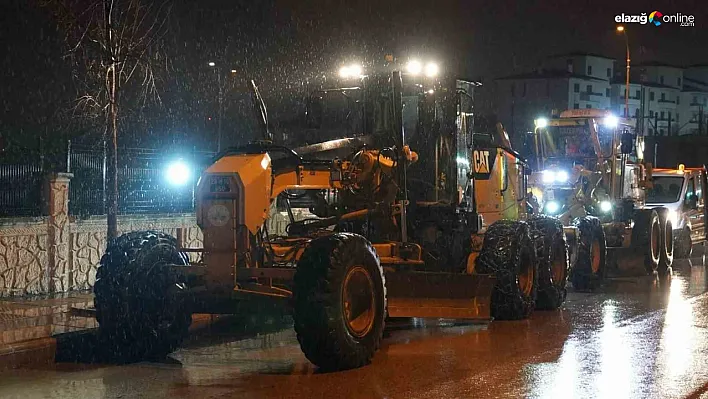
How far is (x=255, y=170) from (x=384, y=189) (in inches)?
96.3

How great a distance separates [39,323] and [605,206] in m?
12.9

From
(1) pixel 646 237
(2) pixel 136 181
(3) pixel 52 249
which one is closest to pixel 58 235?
(3) pixel 52 249

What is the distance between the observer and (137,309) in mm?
11312

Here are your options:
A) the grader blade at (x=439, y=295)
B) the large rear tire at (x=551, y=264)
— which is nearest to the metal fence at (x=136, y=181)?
the large rear tire at (x=551, y=264)

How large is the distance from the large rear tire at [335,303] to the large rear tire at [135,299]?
6.11ft

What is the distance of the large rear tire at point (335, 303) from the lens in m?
9.88

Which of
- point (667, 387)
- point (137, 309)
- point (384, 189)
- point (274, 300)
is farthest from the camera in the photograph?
point (384, 189)

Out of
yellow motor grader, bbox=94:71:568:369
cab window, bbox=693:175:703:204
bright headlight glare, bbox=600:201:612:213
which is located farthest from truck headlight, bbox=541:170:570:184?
cab window, bbox=693:175:703:204

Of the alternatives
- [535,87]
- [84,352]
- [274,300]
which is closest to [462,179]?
[274,300]

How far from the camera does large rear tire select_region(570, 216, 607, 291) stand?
740 inches

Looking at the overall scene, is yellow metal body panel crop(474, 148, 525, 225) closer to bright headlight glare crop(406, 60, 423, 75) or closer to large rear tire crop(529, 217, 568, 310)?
large rear tire crop(529, 217, 568, 310)

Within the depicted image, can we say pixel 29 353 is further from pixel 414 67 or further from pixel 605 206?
pixel 605 206

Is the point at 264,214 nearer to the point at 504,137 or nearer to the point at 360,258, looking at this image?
the point at 360,258

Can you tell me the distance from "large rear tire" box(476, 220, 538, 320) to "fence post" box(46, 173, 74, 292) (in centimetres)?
655
